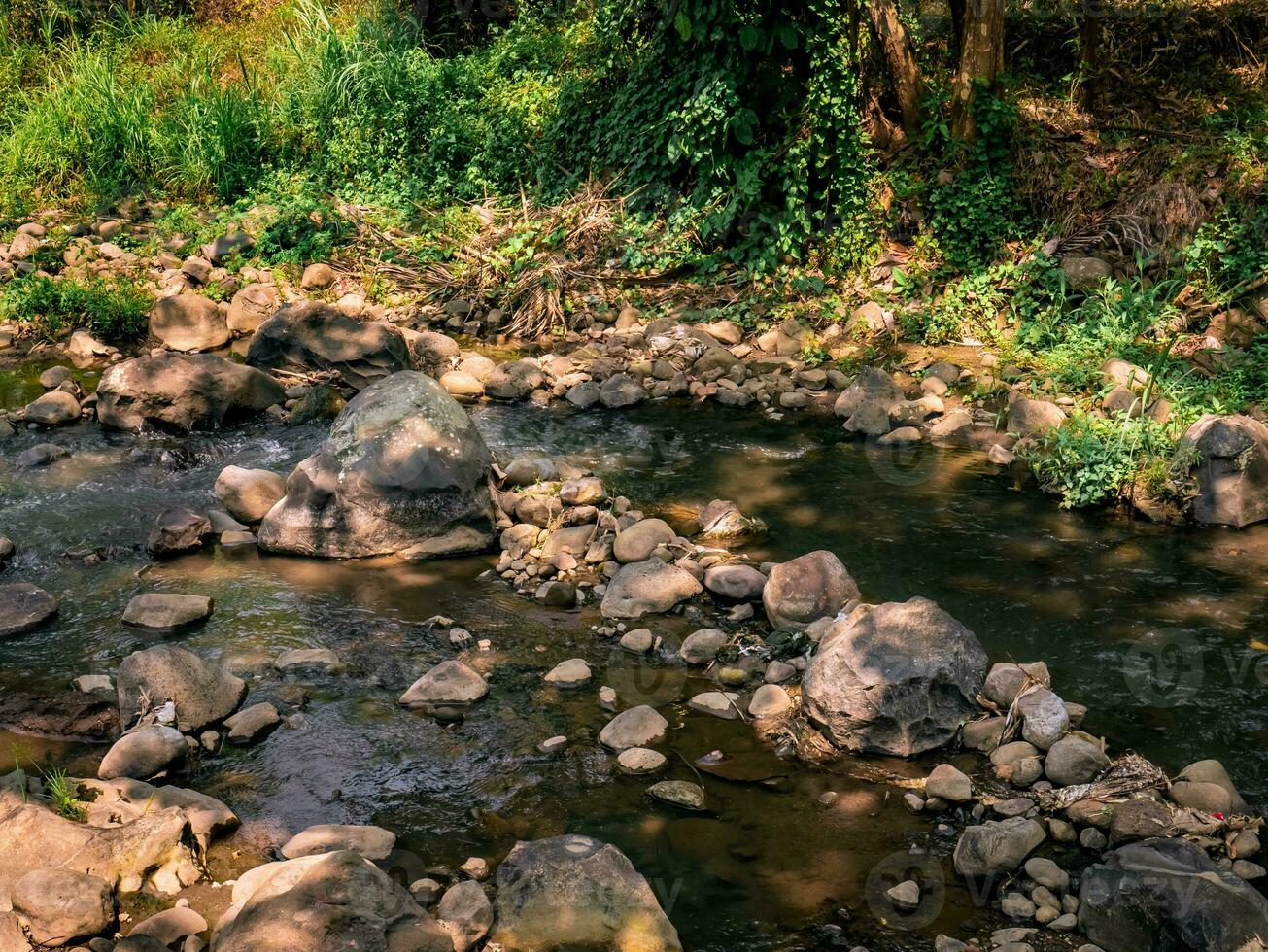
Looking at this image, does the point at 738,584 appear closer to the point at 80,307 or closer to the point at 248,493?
the point at 248,493

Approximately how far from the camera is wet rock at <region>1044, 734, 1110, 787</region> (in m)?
3.94

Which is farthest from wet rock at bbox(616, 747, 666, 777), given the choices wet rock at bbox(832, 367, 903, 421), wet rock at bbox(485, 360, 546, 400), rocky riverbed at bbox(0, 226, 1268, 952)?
wet rock at bbox(485, 360, 546, 400)

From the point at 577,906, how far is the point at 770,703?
4.33 ft

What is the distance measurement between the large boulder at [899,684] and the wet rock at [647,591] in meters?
1.04

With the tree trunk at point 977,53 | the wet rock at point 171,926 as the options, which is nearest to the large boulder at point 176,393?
the wet rock at point 171,926

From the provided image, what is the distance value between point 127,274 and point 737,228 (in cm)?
504

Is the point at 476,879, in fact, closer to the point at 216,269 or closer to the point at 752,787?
the point at 752,787

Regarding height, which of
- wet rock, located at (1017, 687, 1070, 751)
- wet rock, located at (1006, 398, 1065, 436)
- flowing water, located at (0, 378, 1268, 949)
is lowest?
flowing water, located at (0, 378, 1268, 949)

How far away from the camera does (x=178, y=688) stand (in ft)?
14.1

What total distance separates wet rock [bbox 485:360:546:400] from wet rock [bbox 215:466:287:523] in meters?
2.08

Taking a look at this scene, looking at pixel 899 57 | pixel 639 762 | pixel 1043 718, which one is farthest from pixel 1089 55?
pixel 639 762

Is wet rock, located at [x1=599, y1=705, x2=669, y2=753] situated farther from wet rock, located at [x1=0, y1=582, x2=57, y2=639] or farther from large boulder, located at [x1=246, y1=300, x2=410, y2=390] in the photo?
large boulder, located at [x1=246, y1=300, x2=410, y2=390]

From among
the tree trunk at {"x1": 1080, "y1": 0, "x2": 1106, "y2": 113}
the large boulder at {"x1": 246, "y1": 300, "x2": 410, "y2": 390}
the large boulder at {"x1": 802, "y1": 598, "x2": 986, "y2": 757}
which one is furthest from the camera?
the tree trunk at {"x1": 1080, "y1": 0, "x2": 1106, "y2": 113}

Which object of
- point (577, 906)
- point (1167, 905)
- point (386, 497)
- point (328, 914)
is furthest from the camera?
point (386, 497)
